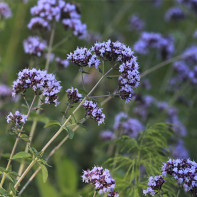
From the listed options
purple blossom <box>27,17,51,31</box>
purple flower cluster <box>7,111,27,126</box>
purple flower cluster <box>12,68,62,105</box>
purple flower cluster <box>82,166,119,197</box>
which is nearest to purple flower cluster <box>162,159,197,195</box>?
purple flower cluster <box>82,166,119,197</box>

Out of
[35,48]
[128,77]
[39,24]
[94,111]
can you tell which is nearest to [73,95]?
[94,111]

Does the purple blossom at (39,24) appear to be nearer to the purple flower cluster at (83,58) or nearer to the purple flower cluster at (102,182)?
the purple flower cluster at (83,58)

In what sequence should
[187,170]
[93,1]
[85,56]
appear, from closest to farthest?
[187,170], [85,56], [93,1]

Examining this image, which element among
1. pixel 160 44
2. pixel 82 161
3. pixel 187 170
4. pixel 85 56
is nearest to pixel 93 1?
pixel 160 44

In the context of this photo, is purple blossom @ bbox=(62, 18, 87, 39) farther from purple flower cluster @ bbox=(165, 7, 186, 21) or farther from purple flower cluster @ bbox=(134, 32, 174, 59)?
purple flower cluster @ bbox=(165, 7, 186, 21)

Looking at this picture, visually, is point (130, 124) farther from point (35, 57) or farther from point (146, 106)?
point (35, 57)

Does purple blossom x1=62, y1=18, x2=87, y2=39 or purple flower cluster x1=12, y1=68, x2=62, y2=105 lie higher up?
purple blossom x1=62, y1=18, x2=87, y2=39

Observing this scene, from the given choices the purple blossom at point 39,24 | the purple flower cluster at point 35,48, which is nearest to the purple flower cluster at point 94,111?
the purple flower cluster at point 35,48
